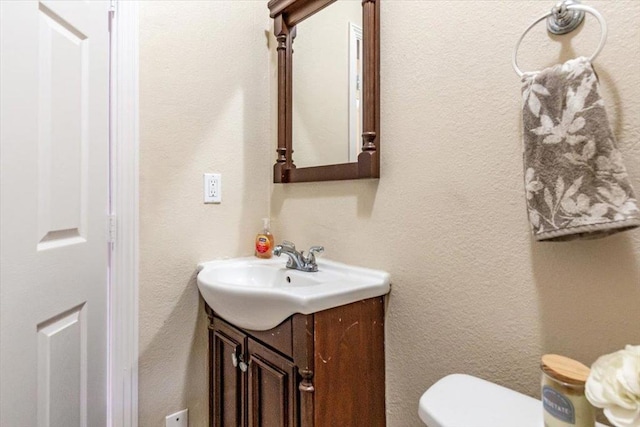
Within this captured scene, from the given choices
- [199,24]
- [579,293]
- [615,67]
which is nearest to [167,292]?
[199,24]

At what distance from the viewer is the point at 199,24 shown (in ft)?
4.52

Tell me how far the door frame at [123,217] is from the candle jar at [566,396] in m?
1.25

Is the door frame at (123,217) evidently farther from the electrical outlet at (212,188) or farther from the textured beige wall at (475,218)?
the textured beige wall at (475,218)

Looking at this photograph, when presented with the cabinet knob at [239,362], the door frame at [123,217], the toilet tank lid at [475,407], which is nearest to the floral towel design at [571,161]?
the toilet tank lid at [475,407]

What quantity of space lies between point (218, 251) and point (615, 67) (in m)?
1.34

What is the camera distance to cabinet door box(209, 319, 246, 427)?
3.71 ft

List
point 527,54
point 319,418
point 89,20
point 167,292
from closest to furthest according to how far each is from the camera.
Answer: point 527,54 → point 319,418 → point 89,20 → point 167,292

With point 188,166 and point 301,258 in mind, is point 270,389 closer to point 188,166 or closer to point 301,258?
point 301,258

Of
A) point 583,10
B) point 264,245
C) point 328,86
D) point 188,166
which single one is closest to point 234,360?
point 264,245

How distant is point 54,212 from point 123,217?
0.30 metres

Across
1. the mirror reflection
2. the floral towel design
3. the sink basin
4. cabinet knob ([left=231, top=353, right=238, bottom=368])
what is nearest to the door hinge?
the sink basin

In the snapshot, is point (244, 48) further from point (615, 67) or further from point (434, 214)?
point (615, 67)

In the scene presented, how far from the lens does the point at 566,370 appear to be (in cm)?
56

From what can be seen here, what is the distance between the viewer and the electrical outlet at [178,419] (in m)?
1.32
